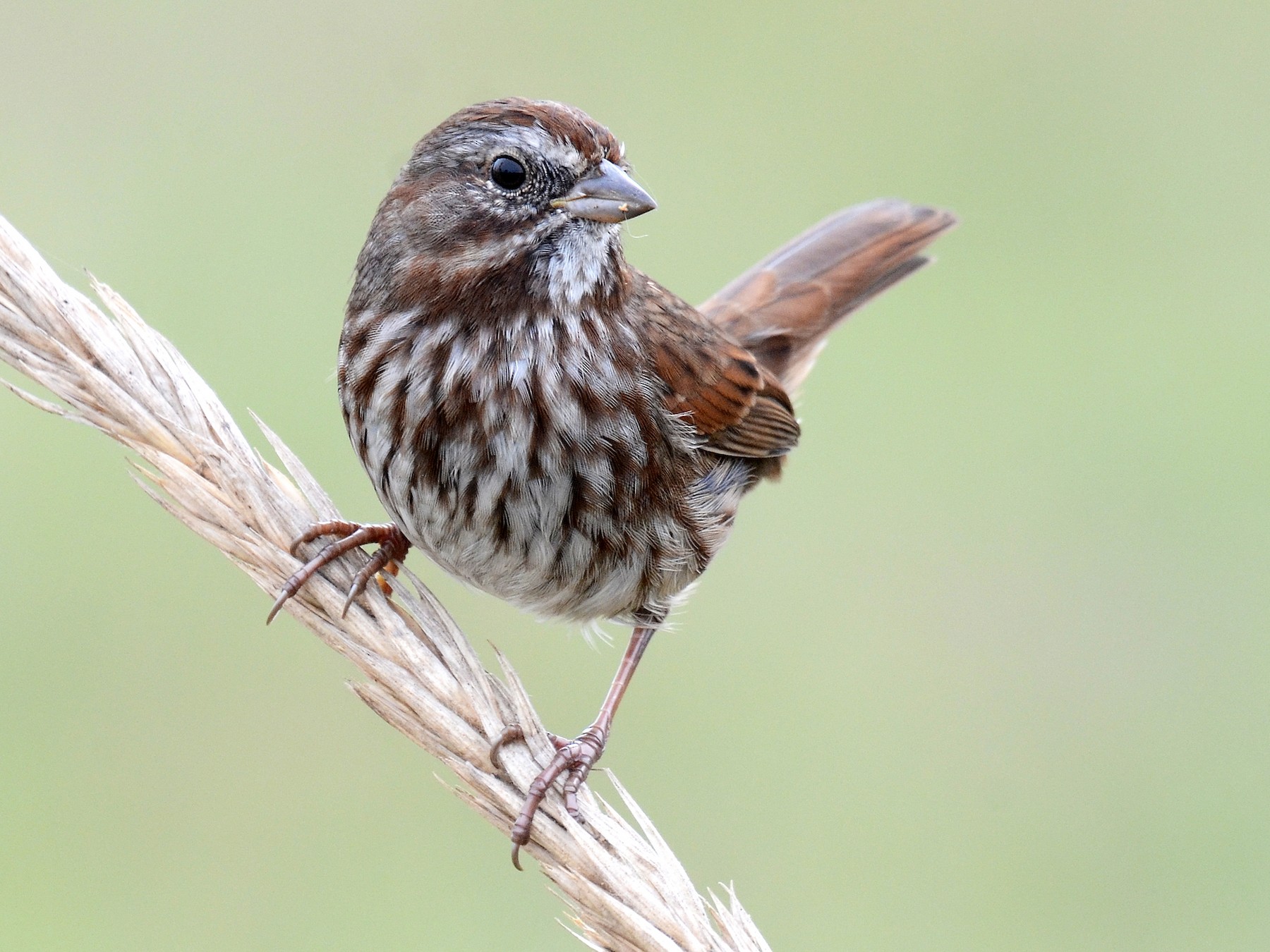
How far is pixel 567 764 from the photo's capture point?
8.14 feet

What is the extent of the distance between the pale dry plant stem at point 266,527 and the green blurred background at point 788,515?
180cm

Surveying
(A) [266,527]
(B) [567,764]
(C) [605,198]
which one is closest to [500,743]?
(B) [567,764]

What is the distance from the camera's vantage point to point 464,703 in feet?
7.70

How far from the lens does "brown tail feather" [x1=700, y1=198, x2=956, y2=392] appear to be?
450 cm

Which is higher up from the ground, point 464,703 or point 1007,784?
point 1007,784

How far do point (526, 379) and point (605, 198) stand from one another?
15.6 inches

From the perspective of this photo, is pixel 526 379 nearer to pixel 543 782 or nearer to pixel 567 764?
pixel 567 764

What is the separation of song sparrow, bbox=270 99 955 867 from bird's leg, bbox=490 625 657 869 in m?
0.01

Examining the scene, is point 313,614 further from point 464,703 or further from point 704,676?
point 704,676

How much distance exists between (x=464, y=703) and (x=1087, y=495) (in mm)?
4593

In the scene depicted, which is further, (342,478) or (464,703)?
(342,478)

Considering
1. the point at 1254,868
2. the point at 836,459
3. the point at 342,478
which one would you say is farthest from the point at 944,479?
the point at 342,478

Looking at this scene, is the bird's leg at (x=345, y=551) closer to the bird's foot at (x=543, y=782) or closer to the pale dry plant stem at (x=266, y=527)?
the pale dry plant stem at (x=266, y=527)

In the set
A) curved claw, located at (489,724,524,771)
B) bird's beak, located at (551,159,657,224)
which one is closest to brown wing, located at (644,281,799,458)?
bird's beak, located at (551,159,657,224)
